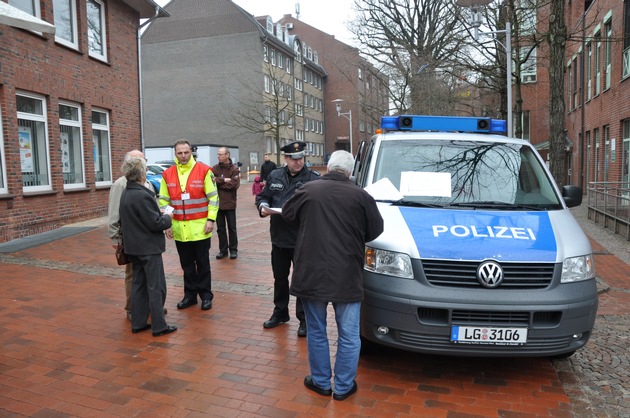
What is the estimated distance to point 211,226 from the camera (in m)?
5.83

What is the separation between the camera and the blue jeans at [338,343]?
3768 mm

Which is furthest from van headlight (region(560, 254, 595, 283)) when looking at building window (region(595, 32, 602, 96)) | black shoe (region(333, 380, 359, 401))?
building window (region(595, 32, 602, 96))

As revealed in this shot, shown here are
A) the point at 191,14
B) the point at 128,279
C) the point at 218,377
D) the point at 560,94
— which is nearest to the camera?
the point at 218,377

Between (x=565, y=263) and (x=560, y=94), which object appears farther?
(x=560, y=94)

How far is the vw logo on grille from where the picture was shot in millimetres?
3795

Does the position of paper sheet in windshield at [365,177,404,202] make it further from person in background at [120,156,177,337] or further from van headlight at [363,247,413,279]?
person in background at [120,156,177,337]

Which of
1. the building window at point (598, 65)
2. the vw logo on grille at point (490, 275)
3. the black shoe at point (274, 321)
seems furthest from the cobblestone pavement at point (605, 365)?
the building window at point (598, 65)

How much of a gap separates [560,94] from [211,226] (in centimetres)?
634

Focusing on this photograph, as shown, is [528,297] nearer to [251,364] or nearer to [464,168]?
[464,168]

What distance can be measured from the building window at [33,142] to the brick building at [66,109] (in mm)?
22

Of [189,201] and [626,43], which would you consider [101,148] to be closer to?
[189,201]

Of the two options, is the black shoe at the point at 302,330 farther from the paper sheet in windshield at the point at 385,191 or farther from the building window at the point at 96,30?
the building window at the point at 96,30

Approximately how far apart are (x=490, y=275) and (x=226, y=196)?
609cm

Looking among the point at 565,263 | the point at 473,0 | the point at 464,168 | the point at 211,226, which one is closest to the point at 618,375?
the point at 565,263
